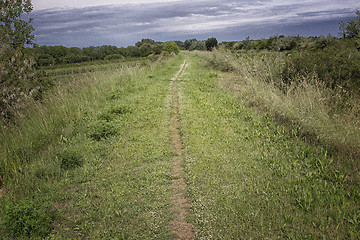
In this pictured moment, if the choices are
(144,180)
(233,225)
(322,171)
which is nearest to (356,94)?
(322,171)

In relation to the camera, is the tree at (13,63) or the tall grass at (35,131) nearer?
the tall grass at (35,131)

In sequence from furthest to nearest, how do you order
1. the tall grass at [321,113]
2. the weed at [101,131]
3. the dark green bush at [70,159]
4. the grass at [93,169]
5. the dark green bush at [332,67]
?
the dark green bush at [332,67]
the weed at [101,131]
the dark green bush at [70,159]
the tall grass at [321,113]
the grass at [93,169]

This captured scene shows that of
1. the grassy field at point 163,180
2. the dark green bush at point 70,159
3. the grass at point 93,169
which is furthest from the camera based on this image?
the dark green bush at point 70,159

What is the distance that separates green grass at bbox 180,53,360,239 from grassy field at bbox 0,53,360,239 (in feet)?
0.06

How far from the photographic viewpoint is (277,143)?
18.8 ft

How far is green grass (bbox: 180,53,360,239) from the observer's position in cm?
321

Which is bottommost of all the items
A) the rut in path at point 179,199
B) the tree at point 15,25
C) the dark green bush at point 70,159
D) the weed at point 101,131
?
the rut in path at point 179,199

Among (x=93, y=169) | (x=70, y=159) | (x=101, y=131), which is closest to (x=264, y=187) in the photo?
(x=93, y=169)

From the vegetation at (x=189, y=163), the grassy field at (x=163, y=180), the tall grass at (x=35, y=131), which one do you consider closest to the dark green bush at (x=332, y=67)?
the vegetation at (x=189, y=163)

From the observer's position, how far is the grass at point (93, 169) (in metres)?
3.55

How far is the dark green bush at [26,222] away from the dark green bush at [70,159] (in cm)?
157

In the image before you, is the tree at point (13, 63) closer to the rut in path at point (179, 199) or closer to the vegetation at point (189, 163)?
the vegetation at point (189, 163)

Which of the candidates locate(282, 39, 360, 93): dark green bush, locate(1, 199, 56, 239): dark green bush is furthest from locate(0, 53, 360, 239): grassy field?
locate(282, 39, 360, 93): dark green bush

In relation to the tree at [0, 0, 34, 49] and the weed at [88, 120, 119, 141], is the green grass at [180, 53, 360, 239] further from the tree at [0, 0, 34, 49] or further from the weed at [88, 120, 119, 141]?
the tree at [0, 0, 34, 49]
